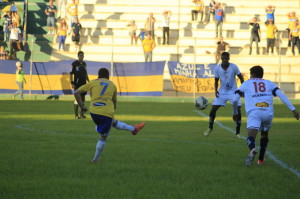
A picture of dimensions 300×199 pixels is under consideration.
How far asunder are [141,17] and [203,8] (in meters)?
4.33

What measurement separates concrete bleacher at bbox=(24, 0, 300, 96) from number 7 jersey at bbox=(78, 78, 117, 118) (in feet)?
92.4

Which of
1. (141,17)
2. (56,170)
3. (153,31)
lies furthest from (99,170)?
(141,17)

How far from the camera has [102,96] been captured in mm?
10289

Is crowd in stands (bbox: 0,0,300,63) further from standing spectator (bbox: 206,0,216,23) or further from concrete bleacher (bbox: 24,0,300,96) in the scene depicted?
concrete bleacher (bbox: 24,0,300,96)

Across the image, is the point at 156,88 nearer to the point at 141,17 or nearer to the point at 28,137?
the point at 141,17

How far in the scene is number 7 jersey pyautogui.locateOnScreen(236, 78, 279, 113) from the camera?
996 cm

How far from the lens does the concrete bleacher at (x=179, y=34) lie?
40.0 metres

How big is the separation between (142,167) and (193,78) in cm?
2608

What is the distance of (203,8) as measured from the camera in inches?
1753

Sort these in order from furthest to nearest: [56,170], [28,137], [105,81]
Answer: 1. [28,137]
2. [105,81]
3. [56,170]

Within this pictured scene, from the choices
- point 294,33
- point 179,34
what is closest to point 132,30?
point 179,34

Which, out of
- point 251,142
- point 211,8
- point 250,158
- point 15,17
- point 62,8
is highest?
point 211,8

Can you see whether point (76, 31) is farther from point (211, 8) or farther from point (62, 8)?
point (211, 8)

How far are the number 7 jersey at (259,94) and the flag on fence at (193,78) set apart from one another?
25222 millimetres
